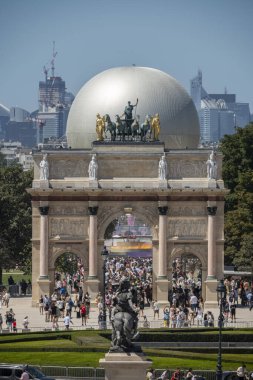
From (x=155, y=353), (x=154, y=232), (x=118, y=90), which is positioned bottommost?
(x=155, y=353)

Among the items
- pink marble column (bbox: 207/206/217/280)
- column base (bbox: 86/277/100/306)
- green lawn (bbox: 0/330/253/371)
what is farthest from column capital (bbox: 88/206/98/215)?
green lawn (bbox: 0/330/253/371)

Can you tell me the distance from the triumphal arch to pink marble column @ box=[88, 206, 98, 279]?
2.3 inches

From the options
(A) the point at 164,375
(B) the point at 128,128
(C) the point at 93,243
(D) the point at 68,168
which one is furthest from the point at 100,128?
(A) the point at 164,375

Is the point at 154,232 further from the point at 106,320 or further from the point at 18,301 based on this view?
the point at 106,320

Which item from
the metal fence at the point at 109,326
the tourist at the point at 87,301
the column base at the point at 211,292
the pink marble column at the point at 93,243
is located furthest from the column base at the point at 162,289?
the metal fence at the point at 109,326

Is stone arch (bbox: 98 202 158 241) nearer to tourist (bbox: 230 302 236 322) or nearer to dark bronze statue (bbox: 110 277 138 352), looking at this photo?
tourist (bbox: 230 302 236 322)

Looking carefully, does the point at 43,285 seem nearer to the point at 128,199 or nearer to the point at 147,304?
the point at 147,304

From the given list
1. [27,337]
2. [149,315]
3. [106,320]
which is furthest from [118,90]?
[27,337]

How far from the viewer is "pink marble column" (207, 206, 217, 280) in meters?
108

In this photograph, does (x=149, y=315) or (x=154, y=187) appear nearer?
(x=149, y=315)

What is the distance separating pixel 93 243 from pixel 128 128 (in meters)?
7.28

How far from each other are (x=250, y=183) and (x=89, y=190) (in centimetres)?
2071

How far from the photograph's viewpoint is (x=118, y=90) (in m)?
114

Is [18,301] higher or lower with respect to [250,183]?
lower
